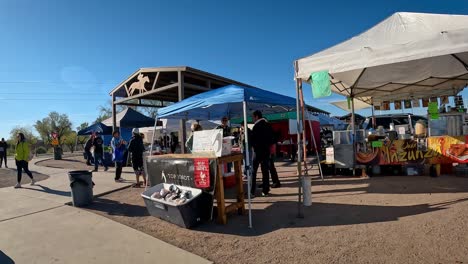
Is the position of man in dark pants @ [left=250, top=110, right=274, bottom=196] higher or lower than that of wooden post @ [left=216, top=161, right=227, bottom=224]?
higher

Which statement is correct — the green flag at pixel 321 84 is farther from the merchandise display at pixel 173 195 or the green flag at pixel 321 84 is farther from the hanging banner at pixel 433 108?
the hanging banner at pixel 433 108

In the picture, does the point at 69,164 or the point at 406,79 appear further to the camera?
the point at 69,164

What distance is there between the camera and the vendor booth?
4.96 meters

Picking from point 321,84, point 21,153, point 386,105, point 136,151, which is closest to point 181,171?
point 321,84

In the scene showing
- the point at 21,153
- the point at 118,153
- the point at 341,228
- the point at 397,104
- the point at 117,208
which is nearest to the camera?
the point at 341,228

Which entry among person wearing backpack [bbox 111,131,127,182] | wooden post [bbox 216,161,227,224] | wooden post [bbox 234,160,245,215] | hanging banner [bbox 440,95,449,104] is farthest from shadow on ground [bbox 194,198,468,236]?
hanging banner [bbox 440,95,449,104]

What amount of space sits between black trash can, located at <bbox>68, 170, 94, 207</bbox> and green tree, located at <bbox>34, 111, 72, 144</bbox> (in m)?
65.6

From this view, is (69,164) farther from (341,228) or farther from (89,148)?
(341,228)

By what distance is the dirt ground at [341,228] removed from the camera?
10.3ft

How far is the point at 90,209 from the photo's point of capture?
19.5 ft

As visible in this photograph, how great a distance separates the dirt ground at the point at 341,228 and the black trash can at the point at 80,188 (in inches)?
14.2

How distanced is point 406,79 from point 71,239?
31.0 ft

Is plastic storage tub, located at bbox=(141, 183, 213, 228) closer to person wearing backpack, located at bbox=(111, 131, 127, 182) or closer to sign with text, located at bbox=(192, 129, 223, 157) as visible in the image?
sign with text, located at bbox=(192, 129, 223, 157)

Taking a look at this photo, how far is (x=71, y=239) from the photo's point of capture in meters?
4.10
